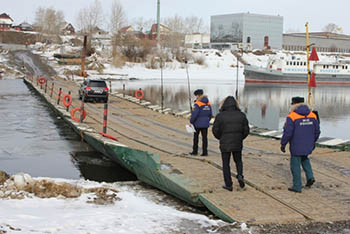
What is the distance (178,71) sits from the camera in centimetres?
8206

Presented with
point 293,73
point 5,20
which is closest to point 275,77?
point 293,73

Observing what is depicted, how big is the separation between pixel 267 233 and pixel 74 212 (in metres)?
2.93

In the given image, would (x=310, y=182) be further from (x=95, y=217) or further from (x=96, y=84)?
(x=96, y=84)

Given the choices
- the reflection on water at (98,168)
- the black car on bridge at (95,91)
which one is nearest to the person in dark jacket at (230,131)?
the reflection on water at (98,168)

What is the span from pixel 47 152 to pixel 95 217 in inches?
316

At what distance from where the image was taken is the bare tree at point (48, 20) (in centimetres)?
11512

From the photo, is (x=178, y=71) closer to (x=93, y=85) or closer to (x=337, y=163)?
(x=93, y=85)

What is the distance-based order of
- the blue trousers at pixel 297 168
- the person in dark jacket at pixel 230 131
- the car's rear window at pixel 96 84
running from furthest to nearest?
1. the car's rear window at pixel 96 84
2. the blue trousers at pixel 297 168
3. the person in dark jacket at pixel 230 131

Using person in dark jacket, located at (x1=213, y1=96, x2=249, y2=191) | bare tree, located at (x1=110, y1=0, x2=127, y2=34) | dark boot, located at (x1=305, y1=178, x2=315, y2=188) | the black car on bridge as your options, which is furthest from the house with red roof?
dark boot, located at (x1=305, y1=178, x2=315, y2=188)

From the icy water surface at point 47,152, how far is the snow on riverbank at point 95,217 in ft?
12.0

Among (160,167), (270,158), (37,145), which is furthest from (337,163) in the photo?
(37,145)

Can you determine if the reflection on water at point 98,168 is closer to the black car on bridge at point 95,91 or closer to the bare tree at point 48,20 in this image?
the black car on bridge at point 95,91

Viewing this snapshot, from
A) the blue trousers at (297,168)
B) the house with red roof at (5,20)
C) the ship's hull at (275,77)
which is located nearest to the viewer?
the blue trousers at (297,168)

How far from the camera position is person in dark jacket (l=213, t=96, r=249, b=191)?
7.94m
